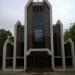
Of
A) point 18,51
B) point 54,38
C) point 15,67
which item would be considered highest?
point 54,38

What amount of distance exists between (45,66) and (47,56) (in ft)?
5.01

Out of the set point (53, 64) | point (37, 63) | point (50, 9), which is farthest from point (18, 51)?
point (50, 9)

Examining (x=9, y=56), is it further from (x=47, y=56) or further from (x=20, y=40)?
(x=47, y=56)

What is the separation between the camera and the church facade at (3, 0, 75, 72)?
27.1 meters

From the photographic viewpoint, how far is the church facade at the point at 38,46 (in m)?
27.1

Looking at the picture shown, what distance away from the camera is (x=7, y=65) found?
28609mm

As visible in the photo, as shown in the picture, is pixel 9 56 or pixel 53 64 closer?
pixel 53 64

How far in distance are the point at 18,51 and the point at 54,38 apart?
233 inches

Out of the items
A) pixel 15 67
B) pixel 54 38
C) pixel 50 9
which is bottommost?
pixel 15 67

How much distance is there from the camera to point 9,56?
2939 centimetres

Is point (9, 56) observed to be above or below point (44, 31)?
below

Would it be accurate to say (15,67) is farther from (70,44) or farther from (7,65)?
(70,44)

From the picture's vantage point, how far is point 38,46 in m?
27.3

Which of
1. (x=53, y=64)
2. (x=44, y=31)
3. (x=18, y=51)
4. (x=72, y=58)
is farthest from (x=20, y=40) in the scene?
(x=72, y=58)
